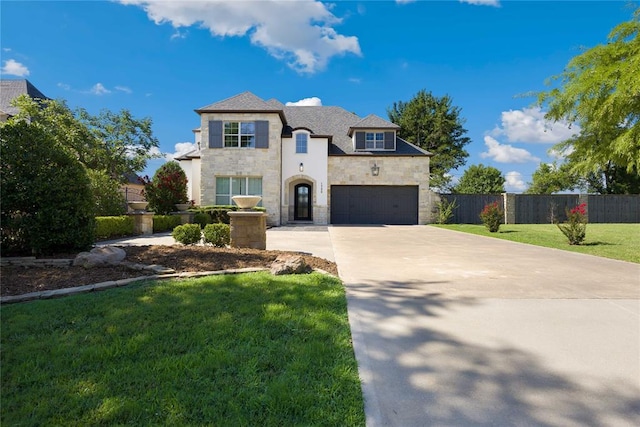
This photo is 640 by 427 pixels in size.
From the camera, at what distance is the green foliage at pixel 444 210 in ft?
65.2

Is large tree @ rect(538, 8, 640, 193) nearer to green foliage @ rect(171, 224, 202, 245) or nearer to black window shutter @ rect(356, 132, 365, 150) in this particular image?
green foliage @ rect(171, 224, 202, 245)

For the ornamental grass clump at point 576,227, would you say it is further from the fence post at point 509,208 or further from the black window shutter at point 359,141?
the black window shutter at point 359,141

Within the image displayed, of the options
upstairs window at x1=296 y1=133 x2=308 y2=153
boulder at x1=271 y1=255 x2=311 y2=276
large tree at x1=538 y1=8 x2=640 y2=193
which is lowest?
boulder at x1=271 y1=255 x2=311 y2=276

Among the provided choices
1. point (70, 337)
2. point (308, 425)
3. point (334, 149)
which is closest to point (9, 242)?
point (70, 337)

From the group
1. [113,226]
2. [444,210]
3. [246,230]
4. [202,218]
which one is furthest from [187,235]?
[444,210]

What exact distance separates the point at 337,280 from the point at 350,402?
112 inches

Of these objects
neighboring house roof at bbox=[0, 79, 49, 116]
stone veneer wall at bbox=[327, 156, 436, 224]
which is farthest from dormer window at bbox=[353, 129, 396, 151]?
neighboring house roof at bbox=[0, 79, 49, 116]

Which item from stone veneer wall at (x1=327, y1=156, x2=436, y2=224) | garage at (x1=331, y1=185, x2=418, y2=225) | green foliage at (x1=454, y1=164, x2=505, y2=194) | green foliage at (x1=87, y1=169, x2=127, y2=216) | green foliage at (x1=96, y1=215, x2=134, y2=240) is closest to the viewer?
green foliage at (x1=96, y1=215, x2=134, y2=240)

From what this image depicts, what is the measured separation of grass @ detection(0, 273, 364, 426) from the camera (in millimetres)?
1860

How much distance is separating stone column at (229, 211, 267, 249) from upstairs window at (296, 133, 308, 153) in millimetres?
12443

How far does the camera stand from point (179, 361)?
92.7 inches

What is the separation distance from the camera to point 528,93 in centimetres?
793

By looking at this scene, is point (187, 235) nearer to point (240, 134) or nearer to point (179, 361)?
point (179, 361)

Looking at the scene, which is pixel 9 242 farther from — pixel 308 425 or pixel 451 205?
pixel 451 205
